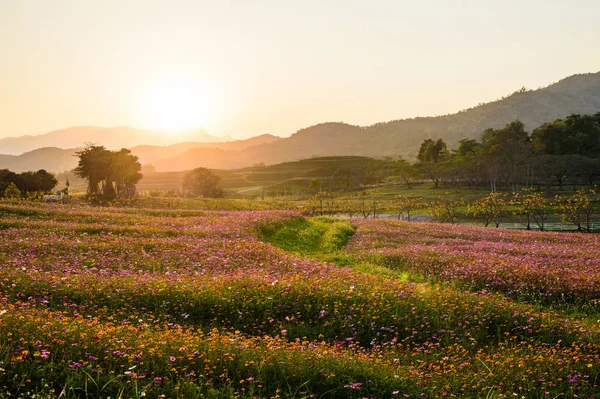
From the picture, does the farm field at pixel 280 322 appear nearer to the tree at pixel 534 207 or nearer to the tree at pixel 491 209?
the tree at pixel 534 207

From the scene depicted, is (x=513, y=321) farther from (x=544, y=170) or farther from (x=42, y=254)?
(x=544, y=170)

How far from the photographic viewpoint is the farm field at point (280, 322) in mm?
6828

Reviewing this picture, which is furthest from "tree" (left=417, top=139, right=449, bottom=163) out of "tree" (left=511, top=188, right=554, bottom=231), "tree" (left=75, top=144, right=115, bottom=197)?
"tree" (left=75, top=144, right=115, bottom=197)

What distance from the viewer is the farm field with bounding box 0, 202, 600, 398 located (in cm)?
683

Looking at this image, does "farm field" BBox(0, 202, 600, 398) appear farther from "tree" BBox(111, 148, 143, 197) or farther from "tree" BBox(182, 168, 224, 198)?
"tree" BBox(182, 168, 224, 198)

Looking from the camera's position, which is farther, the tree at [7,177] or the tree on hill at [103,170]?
the tree at [7,177]

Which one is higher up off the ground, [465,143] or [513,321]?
[465,143]

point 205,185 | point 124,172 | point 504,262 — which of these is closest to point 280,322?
point 504,262

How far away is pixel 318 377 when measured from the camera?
711cm

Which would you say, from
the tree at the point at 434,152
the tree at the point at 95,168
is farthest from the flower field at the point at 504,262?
the tree at the point at 434,152

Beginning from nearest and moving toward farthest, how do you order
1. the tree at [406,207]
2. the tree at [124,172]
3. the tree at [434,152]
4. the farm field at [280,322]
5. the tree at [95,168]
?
the farm field at [280,322]
the tree at [95,168]
the tree at [124,172]
the tree at [406,207]
the tree at [434,152]

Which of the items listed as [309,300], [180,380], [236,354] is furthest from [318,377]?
[309,300]

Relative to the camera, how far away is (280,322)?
Answer: 10.4 m

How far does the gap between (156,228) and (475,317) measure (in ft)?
62.7
